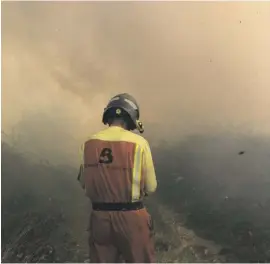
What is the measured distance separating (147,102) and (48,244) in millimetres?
676

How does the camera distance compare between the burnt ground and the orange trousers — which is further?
the burnt ground

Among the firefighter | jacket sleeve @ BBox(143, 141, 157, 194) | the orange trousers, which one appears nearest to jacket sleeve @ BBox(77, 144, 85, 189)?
the firefighter

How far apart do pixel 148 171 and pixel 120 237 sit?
0.88 feet

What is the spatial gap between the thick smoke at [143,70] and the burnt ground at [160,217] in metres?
0.12

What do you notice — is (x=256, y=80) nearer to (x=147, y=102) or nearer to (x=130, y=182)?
(x=147, y=102)

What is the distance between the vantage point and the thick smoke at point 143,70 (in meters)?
2.09

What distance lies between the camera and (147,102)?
2.09 metres

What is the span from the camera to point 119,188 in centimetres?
196

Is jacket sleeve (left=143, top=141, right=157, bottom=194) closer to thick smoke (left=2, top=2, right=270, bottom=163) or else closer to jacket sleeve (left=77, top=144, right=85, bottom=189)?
thick smoke (left=2, top=2, right=270, bottom=163)

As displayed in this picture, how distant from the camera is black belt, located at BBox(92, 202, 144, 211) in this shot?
77.1 inches

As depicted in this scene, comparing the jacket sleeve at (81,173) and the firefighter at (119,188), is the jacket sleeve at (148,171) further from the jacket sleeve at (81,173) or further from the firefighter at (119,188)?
the jacket sleeve at (81,173)

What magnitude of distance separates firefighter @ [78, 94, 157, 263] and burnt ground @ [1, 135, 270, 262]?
6cm

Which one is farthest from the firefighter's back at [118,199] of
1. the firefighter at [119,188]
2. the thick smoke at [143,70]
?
the thick smoke at [143,70]

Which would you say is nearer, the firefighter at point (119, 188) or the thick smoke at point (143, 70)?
the firefighter at point (119, 188)
